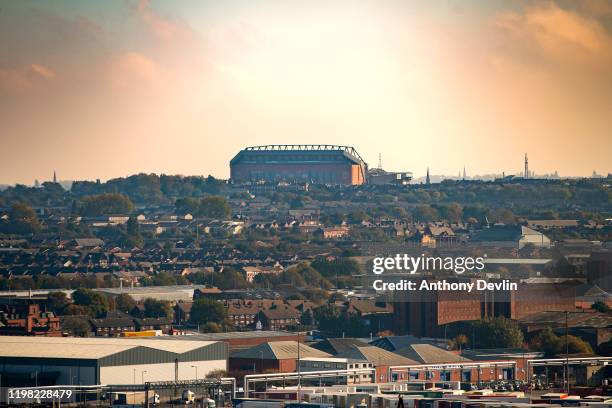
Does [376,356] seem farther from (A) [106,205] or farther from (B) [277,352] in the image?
(A) [106,205]

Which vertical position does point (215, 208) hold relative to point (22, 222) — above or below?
above

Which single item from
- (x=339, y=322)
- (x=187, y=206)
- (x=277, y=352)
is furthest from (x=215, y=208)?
(x=277, y=352)

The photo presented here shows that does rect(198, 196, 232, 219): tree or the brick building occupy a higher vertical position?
rect(198, 196, 232, 219): tree

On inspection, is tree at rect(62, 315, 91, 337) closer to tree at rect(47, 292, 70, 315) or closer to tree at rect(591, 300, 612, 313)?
tree at rect(47, 292, 70, 315)

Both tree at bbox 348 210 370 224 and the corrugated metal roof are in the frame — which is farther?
tree at bbox 348 210 370 224

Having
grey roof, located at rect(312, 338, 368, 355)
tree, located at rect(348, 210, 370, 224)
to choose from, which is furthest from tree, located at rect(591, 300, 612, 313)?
tree, located at rect(348, 210, 370, 224)

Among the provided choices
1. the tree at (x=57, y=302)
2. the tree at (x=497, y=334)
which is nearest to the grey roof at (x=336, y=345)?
the tree at (x=497, y=334)

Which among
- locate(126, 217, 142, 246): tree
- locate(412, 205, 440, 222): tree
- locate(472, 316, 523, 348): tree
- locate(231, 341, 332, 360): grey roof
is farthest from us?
locate(412, 205, 440, 222): tree
